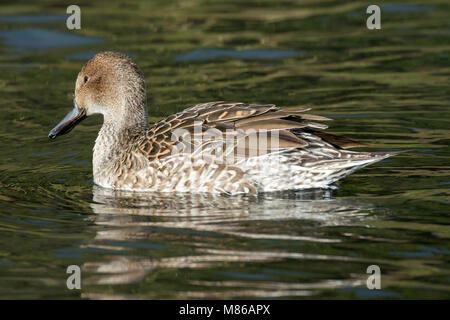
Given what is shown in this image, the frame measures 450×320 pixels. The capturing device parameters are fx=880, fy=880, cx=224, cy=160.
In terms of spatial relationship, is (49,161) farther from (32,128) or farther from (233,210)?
(233,210)

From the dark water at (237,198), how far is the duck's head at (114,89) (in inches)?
29.5

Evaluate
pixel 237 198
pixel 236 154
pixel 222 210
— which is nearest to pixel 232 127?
pixel 236 154

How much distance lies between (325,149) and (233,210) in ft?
3.72

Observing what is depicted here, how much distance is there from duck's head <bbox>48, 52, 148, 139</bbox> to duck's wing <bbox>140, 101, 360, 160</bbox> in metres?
0.80

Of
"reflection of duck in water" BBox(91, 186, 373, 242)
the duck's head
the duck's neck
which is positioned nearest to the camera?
"reflection of duck in water" BBox(91, 186, 373, 242)

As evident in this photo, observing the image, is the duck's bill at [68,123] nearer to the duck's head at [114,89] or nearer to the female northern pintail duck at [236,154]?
the duck's head at [114,89]

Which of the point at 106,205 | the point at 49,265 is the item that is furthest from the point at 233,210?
the point at 49,265

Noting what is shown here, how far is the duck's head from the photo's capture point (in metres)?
9.28

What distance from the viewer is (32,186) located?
8875mm

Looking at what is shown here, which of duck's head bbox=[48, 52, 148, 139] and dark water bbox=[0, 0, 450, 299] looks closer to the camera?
dark water bbox=[0, 0, 450, 299]

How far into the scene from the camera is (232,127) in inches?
323

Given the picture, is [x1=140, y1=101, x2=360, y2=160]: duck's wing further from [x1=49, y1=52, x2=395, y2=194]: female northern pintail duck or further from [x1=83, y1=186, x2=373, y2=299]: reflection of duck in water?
[x1=83, y1=186, x2=373, y2=299]: reflection of duck in water

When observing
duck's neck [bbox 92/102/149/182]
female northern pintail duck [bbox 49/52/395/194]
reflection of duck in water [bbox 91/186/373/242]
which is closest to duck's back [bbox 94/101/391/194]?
female northern pintail duck [bbox 49/52/395/194]

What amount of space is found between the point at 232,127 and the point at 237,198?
26.3 inches
